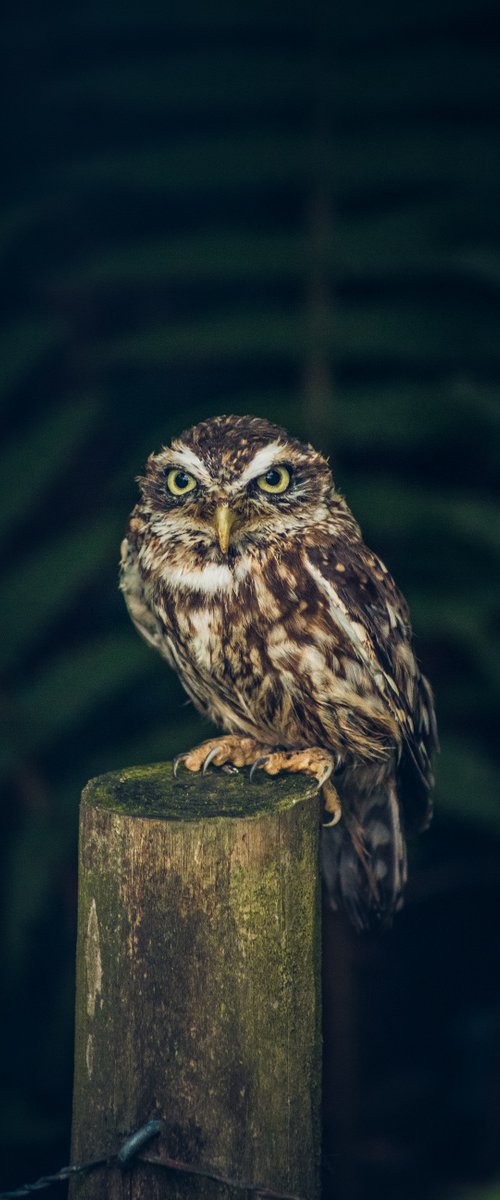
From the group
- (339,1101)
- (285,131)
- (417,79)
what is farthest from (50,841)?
(417,79)

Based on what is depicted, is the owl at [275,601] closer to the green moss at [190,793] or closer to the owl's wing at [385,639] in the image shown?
the owl's wing at [385,639]

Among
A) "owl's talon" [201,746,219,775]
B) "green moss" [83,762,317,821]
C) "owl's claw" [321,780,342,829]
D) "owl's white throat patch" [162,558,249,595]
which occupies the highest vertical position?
"owl's white throat patch" [162,558,249,595]

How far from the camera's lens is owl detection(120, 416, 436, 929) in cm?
222

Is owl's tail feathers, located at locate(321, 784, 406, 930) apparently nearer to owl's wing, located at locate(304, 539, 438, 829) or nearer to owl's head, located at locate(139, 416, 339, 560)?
owl's wing, located at locate(304, 539, 438, 829)

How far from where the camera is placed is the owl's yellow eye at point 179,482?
2.25 m

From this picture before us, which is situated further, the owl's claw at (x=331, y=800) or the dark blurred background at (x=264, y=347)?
the dark blurred background at (x=264, y=347)

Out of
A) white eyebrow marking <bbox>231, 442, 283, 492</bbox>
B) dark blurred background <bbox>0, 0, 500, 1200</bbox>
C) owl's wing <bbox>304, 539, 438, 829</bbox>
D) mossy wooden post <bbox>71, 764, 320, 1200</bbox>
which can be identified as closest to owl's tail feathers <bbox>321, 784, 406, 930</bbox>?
owl's wing <bbox>304, 539, 438, 829</bbox>

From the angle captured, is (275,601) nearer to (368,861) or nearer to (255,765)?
(255,765)

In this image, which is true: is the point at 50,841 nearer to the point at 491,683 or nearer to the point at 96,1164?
the point at 491,683

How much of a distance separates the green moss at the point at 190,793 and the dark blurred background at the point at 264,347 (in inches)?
35.6

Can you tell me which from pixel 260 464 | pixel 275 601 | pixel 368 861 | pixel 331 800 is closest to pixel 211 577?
pixel 275 601

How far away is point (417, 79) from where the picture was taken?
115 inches

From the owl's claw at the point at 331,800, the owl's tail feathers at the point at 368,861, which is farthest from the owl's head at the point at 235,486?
the owl's tail feathers at the point at 368,861

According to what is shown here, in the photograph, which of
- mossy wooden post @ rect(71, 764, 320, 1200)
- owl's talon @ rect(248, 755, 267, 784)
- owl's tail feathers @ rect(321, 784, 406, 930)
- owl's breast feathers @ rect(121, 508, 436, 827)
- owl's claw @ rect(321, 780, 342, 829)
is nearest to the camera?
mossy wooden post @ rect(71, 764, 320, 1200)
